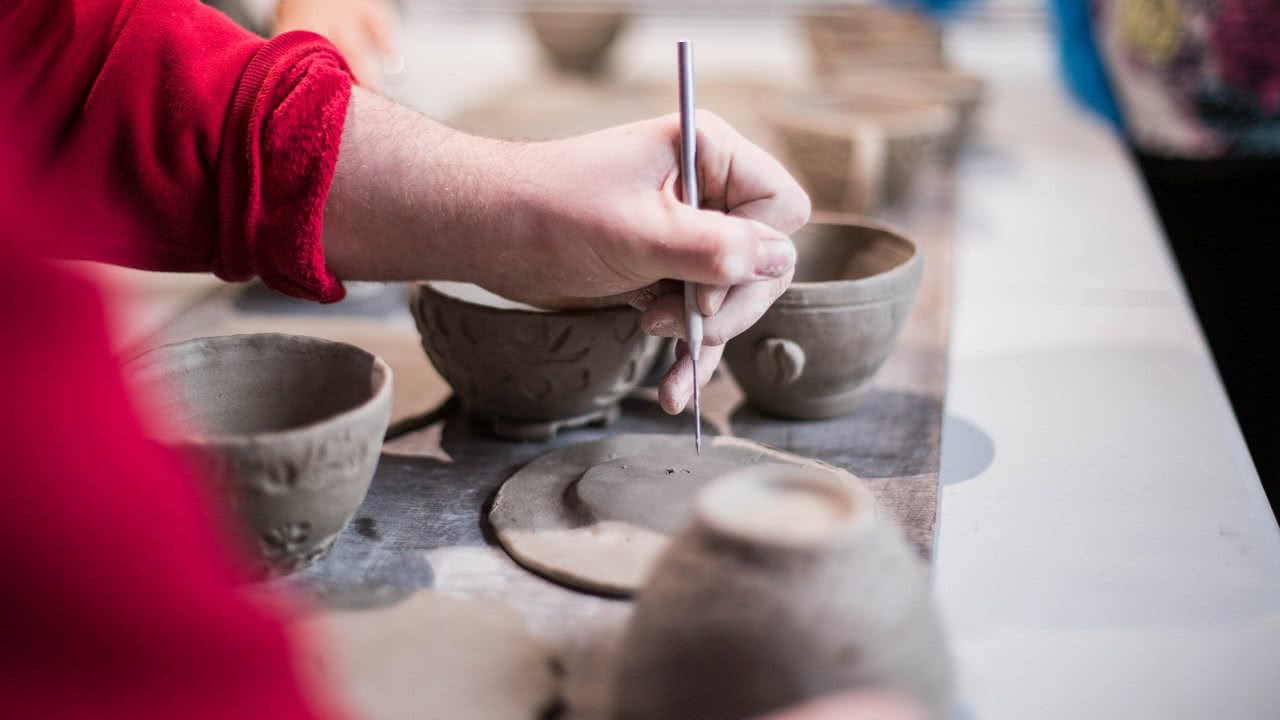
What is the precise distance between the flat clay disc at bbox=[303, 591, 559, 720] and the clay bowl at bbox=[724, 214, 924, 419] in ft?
1.36

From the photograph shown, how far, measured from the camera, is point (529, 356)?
3.59 ft

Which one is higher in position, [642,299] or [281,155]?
[281,155]

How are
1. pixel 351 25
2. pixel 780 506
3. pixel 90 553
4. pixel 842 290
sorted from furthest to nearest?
pixel 351 25 < pixel 842 290 < pixel 780 506 < pixel 90 553

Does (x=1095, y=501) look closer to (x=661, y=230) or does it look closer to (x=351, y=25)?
(x=661, y=230)

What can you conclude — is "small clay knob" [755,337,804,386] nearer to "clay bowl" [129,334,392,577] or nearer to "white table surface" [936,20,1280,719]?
"white table surface" [936,20,1280,719]

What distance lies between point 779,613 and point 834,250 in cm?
69

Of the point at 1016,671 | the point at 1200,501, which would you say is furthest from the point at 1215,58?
the point at 1016,671

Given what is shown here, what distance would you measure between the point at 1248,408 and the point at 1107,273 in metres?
0.51

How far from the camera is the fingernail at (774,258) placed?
931 mm

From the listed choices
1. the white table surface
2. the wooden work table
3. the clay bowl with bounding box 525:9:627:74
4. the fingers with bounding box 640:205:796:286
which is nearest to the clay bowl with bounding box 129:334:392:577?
the wooden work table

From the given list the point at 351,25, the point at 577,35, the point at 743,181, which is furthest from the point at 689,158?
the point at 577,35

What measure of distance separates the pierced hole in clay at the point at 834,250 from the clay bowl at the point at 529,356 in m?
0.22

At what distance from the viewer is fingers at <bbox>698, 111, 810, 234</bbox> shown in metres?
0.98

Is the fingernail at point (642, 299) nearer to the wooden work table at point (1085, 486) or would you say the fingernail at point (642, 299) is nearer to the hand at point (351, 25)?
the wooden work table at point (1085, 486)
